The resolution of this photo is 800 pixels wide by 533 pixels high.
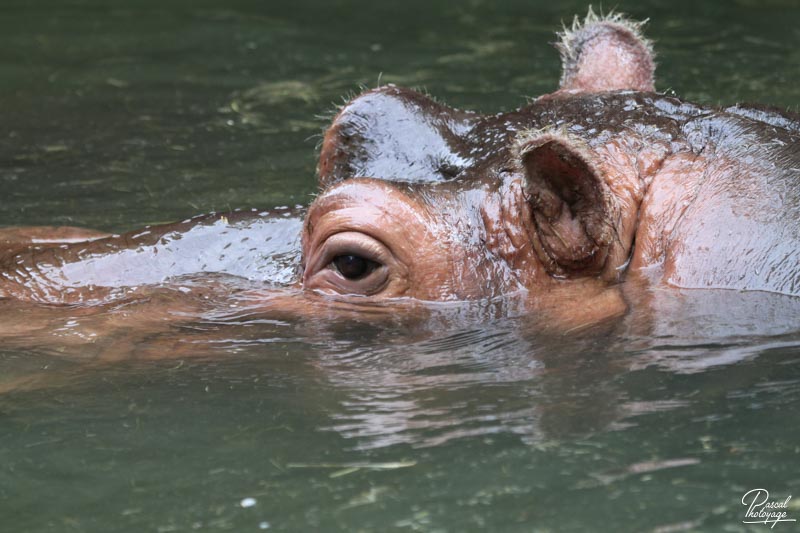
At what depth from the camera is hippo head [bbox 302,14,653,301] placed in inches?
161

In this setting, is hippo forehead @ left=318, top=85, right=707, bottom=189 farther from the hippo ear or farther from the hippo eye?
the hippo ear

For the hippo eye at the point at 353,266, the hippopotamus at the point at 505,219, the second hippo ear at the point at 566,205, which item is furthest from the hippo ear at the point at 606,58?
the hippo eye at the point at 353,266

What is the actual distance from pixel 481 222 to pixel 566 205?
0.31 m

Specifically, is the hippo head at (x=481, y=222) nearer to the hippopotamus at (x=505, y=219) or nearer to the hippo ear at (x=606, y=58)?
the hippopotamus at (x=505, y=219)

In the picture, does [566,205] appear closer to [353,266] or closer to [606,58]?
[353,266]

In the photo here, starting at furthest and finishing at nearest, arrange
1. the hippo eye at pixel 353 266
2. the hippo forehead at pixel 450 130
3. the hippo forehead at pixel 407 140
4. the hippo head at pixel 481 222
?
the hippo forehead at pixel 407 140
the hippo forehead at pixel 450 130
the hippo eye at pixel 353 266
the hippo head at pixel 481 222

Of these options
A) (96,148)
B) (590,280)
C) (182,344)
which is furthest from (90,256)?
(96,148)

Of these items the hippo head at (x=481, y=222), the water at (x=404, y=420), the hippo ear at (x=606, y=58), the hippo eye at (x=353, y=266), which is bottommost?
the water at (x=404, y=420)

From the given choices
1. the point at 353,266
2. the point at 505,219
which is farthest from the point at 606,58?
the point at 353,266

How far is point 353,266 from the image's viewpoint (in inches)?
172

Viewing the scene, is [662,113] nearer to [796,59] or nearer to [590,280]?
[590,280]

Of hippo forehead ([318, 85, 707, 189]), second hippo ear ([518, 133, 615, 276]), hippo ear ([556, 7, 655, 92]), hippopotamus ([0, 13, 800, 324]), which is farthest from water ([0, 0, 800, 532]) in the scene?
hippo ear ([556, 7, 655, 92])

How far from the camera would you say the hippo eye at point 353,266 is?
14.2 feet

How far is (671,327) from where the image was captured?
4.02m
